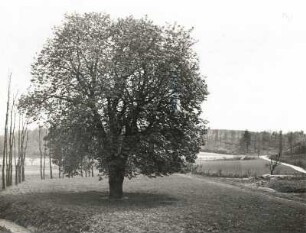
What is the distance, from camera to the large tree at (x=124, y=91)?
29.7m

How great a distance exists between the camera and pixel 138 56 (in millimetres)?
29828

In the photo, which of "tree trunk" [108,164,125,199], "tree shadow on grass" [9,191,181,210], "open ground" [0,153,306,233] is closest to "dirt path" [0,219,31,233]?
"open ground" [0,153,306,233]

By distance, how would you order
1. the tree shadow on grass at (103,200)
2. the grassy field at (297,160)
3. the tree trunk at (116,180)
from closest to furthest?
1. the tree shadow on grass at (103,200)
2. the tree trunk at (116,180)
3. the grassy field at (297,160)

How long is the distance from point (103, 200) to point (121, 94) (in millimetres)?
7688

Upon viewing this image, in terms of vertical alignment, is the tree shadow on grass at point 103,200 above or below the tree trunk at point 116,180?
below

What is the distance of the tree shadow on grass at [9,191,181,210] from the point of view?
28888 mm

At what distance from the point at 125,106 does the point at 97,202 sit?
692 cm

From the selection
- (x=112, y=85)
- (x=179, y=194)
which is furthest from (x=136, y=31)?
(x=179, y=194)

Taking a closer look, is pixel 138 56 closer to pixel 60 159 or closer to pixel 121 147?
pixel 121 147

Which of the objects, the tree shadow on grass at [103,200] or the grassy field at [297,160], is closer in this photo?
the tree shadow on grass at [103,200]

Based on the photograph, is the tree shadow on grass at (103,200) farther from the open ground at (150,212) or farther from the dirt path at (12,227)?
the dirt path at (12,227)

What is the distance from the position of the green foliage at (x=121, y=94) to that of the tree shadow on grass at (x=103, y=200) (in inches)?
85.3

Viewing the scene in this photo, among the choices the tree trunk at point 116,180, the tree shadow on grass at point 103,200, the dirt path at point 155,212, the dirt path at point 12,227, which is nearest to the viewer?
the dirt path at point 155,212

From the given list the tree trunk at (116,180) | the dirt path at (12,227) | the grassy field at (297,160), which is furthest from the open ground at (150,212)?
the grassy field at (297,160)
